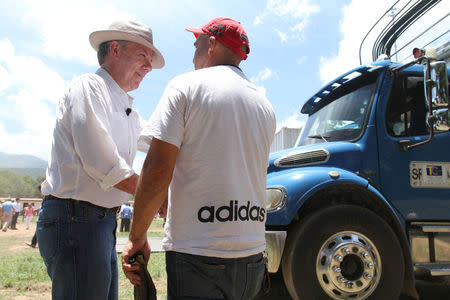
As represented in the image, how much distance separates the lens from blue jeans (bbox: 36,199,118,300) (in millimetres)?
1530

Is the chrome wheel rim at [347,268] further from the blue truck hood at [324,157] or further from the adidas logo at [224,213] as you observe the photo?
the adidas logo at [224,213]

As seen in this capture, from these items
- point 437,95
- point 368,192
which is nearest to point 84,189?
point 368,192

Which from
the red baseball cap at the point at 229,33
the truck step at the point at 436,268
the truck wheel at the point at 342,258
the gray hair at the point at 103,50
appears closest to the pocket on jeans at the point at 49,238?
the gray hair at the point at 103,50

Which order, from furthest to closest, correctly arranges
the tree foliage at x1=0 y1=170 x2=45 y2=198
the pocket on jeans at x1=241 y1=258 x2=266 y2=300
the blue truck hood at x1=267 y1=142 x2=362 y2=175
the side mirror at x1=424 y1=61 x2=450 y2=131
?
the tree foliage at x1=0 y1=170 x2=45 y2=198 → the blue truck hood at x1=267 y1=142 x2=362 y2=175 → the side mirror at x1=424 y1=61 x2=450 y2=131 → the pocket on jeans at x1=241 y1=258 x2=266 y2=300

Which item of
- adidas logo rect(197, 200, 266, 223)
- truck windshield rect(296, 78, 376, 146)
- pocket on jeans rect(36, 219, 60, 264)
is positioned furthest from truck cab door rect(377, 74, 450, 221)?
pocket on jeans rect(36, 219, 60, 264)

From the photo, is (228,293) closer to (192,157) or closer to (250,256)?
(250,256)

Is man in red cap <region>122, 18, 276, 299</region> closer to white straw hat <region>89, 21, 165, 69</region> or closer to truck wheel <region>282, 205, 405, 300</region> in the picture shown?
white straw hat <region>89, 21, 165, 69</region>

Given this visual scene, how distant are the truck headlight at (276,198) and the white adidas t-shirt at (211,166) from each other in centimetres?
190

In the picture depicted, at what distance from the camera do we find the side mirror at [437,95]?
341 cm

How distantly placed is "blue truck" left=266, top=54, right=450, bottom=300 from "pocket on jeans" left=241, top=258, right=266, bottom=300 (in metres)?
1.80

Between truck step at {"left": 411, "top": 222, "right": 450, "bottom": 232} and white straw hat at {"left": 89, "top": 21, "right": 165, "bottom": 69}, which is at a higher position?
white straw hat at {"left": 89, "top": 21, "right": 165, "bottom": 69}

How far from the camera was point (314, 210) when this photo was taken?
11.9 feet

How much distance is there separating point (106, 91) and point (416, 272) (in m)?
3.64

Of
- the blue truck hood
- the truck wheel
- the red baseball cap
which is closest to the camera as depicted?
the red baseball cap
